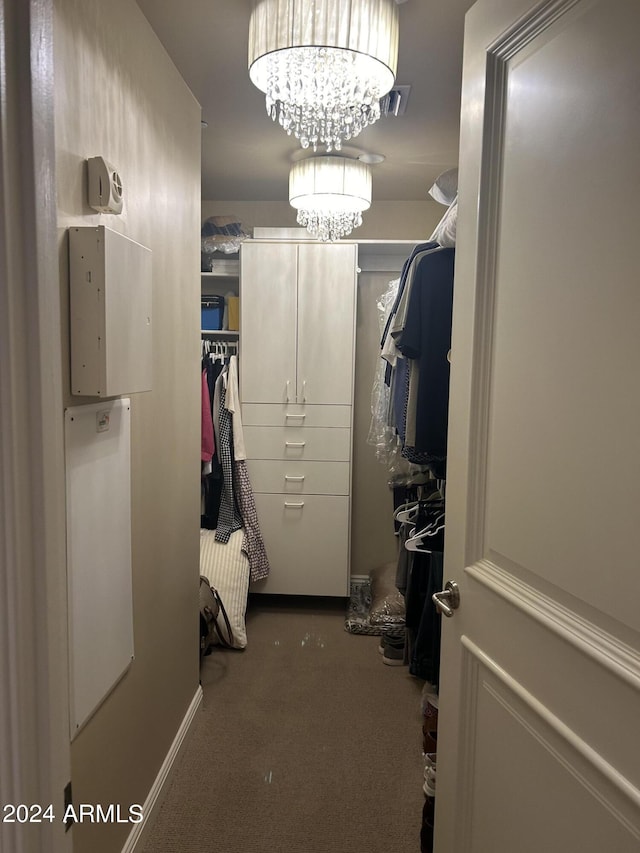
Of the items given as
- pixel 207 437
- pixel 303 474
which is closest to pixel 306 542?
pixel 303 474

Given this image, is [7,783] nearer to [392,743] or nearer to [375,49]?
[375,49]

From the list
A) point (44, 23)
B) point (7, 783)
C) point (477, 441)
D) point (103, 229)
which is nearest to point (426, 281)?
point (477, 441)

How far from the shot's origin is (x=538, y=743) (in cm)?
103

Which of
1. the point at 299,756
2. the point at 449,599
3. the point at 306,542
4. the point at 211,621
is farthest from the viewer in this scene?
the point at 306,542

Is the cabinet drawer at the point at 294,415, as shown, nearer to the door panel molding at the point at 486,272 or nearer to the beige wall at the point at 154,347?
the beige wall at the point at 154,347

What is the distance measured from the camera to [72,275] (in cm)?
129

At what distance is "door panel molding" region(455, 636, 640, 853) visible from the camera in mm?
833

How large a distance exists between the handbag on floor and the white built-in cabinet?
1.66 feet

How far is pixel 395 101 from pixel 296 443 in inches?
75.1

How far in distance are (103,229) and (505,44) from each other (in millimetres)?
908

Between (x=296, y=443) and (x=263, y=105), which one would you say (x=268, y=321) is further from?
(x=263, y=105)

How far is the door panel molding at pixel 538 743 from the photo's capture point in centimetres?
83

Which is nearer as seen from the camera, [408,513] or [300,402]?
[408,513]

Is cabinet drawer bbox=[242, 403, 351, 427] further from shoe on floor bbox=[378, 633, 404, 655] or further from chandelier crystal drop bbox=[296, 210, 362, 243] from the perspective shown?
shoe on floor bbox=[378, 633, 404, 655]
